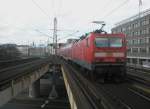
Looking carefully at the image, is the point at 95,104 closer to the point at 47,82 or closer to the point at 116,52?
the point at 116,52

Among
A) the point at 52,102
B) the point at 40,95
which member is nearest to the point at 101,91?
the point at 52,102

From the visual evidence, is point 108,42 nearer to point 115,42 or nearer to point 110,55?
point 115,42

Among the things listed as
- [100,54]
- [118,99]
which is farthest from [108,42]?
[118,99]

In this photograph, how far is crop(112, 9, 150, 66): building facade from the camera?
71000mm

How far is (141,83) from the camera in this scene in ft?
58.5

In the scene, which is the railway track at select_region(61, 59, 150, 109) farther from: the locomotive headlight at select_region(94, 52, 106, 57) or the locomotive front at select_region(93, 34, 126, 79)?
the locomotive headlight at select_region(94, 52, 106, 57)

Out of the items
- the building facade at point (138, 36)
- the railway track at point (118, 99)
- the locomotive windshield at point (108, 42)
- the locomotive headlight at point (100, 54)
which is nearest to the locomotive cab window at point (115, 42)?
the locomotive windshield at point (108, 42)

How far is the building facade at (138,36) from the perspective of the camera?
71000 millimetres

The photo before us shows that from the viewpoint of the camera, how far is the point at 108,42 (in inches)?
733

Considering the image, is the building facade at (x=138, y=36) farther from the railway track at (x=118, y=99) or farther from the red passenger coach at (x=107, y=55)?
the railway track at (x=118, y=99)

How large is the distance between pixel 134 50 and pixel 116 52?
6552 cm

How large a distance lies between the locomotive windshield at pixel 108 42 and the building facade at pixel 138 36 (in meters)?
46.8

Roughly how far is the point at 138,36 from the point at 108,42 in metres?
61.6

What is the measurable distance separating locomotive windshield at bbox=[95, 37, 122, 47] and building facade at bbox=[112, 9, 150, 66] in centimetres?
4681
